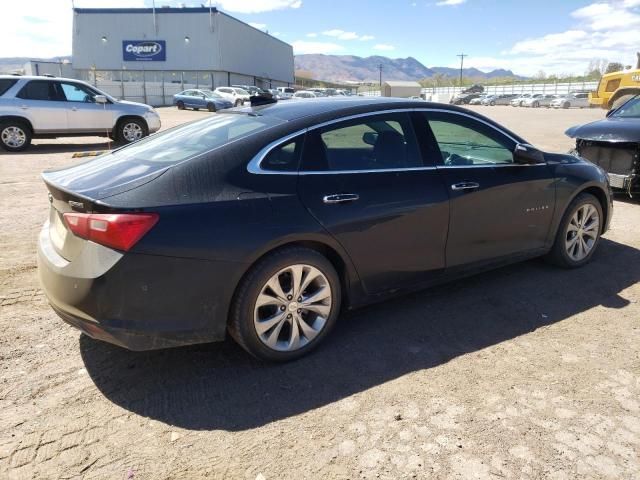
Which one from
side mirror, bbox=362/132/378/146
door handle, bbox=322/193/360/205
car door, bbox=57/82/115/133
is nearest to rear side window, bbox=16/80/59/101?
car door, bbox=57/82/115/133

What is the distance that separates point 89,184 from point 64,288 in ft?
1.98

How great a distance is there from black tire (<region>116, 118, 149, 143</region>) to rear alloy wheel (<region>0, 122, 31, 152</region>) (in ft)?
7.20

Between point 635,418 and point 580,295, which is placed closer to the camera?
point 635,418

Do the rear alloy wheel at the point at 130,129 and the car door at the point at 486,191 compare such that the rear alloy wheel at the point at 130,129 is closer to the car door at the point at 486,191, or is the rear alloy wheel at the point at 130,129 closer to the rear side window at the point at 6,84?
the rear side window at the point at 6,84

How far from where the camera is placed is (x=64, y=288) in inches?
112

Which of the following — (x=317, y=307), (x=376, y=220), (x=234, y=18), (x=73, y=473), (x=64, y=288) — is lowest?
(x=73, y=473)

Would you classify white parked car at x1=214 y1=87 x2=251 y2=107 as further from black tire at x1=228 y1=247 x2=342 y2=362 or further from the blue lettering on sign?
black tire at x1=228 y1=247 x2=342 y2=362

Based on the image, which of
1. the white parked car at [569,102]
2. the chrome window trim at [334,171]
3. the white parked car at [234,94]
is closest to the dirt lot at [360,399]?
the chrome window trim at [334,171]

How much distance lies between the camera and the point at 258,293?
9.77 feet

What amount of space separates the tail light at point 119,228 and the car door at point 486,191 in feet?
7.12

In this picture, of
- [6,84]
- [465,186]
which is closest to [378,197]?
[465,186]

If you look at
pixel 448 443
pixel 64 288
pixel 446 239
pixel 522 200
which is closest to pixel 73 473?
pixel 64 288

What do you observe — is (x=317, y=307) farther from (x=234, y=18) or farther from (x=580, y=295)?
(x=234, y=18)

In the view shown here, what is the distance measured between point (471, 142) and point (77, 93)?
12189 millimetres
